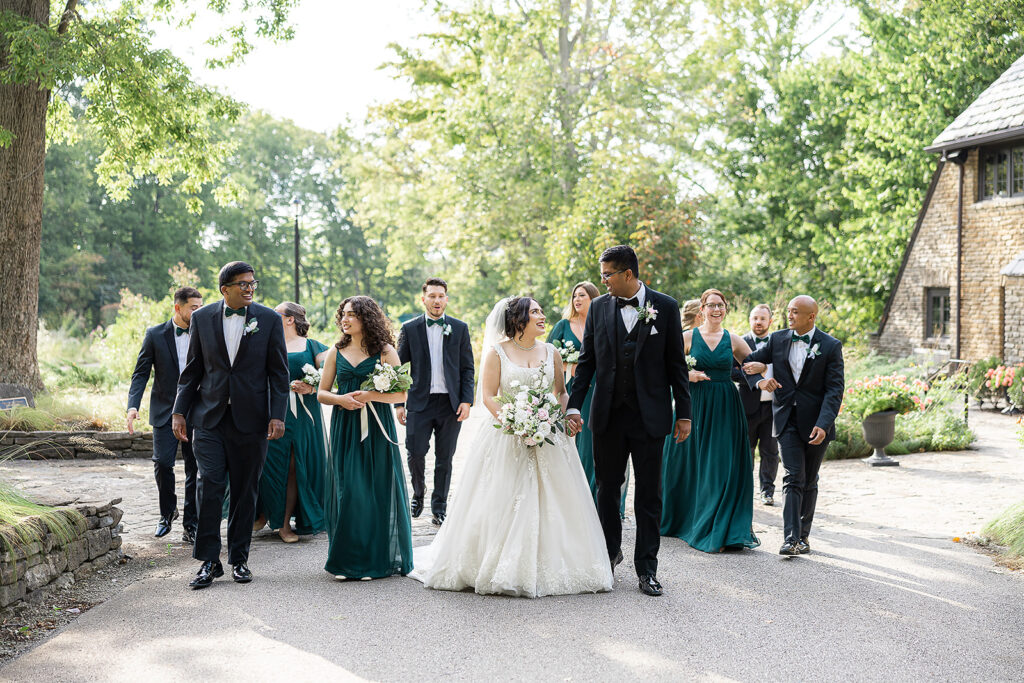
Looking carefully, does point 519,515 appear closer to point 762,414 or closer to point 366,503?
point 366,503

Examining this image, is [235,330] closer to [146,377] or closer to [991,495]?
[146,377]

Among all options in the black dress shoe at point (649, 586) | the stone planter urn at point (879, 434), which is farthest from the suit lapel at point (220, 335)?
the stone planter urn at point (879, 434)

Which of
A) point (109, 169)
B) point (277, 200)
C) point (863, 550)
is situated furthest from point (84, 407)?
point (277, 200)

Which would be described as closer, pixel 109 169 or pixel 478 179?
pixel 109 169

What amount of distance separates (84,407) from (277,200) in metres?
50.7

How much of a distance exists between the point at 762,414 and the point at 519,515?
4.59 metres

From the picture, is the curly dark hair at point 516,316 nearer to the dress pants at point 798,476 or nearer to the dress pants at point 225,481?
the dress pants at point 225,481

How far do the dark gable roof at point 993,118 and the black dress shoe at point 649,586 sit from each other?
1932 cm

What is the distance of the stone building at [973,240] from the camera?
22.7 meters

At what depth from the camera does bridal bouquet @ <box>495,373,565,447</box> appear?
21.2 feet

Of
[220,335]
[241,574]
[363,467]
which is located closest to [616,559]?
[363,467]

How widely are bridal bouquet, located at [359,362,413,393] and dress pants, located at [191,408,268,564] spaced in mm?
868

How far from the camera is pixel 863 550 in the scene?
307 inches

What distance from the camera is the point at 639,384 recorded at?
21.1 feet
